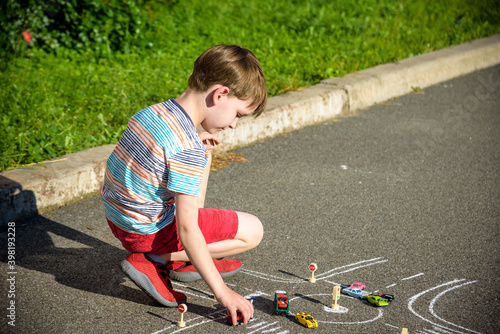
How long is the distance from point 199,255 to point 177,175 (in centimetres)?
33

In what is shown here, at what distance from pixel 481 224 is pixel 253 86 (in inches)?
74.4

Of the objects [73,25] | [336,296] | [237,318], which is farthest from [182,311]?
[73,25]

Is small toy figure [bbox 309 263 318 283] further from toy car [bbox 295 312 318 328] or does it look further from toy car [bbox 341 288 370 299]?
toy car [bbox 295 312 318 328]

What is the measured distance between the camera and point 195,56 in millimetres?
6262

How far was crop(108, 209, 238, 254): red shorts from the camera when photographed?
2.51 m

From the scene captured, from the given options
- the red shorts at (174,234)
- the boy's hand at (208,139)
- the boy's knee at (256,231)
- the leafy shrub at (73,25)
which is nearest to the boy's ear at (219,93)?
the boy's hand at (208,139)

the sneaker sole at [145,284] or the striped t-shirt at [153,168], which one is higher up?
the striped t-shirt at [153,168]

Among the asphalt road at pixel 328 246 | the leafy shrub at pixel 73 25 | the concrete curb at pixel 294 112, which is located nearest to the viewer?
the asphalt road at pixel 328 246

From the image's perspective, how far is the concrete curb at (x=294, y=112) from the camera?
10.8ft

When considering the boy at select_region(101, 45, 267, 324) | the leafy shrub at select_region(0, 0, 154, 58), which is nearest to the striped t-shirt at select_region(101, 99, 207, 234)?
the boy at select_region(101, 45, 267, 324)

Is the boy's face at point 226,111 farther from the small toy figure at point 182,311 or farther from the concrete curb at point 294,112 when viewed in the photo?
the concrete curb at point 294,112

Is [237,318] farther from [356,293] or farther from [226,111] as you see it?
[226,111]

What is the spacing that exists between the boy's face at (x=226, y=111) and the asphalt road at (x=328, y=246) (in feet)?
2.75

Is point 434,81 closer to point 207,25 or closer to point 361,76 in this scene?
point 361,76
